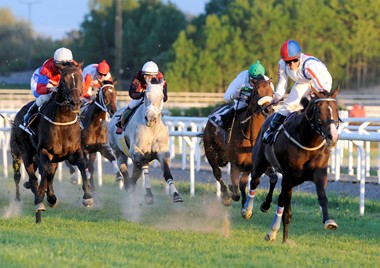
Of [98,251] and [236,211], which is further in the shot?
[236,211]

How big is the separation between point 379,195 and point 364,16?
3834 centimetres

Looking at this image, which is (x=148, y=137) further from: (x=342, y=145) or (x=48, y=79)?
(x=342, y=145)

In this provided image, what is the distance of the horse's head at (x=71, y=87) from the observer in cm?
1021

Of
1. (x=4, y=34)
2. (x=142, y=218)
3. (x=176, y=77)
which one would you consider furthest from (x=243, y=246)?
(x=4, y=34)

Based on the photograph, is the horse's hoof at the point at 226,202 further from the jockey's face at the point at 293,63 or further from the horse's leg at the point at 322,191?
the horse's leg at the point at 322,191

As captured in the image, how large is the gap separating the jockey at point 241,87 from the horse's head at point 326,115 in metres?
2.93

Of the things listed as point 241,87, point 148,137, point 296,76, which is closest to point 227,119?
point 241,87

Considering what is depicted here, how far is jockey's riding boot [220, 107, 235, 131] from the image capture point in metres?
11.6

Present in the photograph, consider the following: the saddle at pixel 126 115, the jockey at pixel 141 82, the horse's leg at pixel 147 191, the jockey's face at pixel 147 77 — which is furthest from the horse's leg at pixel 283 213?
the saddle at pixel 126 115

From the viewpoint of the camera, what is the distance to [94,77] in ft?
46.7

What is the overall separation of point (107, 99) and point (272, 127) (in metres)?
4.55

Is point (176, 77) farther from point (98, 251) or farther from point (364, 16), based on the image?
point (98, 251)

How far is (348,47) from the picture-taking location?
50781mm

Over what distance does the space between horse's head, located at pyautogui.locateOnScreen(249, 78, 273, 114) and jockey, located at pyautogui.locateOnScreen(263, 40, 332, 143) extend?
1.00 metres
